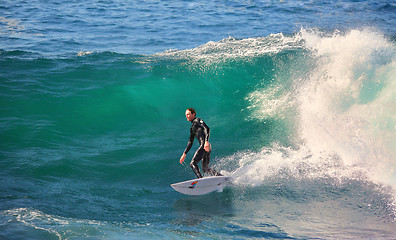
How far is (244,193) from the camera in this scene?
784 centimetres

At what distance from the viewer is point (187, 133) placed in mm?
10883

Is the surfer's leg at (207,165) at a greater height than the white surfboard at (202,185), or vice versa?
the surfer's leg at (207,165)

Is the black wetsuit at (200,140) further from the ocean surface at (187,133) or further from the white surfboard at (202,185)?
the ocean surface at (187,133)

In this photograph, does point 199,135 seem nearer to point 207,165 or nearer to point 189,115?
point 189,115

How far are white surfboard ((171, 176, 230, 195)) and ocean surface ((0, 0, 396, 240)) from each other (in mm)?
179

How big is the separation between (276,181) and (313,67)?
5.83m

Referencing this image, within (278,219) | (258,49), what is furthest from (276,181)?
(258,49)

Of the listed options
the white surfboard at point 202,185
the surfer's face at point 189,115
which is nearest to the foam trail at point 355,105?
the white surfboard at point 202,185

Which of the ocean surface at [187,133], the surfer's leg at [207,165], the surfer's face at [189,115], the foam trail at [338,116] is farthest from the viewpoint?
the foam trail at [338,116]

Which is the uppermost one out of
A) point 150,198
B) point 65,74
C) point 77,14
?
point 77,14

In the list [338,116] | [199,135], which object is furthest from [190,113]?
[338,116]

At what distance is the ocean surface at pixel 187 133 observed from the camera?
6.73 m

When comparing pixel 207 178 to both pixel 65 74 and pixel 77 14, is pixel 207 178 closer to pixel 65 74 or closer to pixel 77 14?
pixel 65 74

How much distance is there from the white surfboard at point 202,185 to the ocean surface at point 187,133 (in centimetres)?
18
